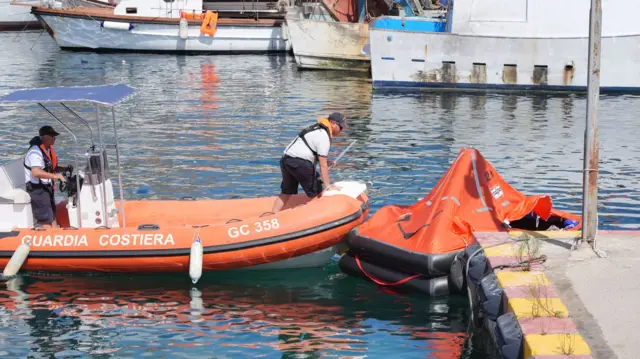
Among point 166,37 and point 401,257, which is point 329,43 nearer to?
point 166,37

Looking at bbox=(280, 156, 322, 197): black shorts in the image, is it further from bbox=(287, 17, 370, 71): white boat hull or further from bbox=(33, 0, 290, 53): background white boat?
bbox=(33, 0, 290, 53): background white boat

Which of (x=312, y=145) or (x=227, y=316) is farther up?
(x=312, y=145)

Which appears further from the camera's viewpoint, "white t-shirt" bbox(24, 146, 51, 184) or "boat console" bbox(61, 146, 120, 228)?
"boat console" bbox(61, 146, 120, 228)

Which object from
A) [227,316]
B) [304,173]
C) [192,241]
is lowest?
[227,316]

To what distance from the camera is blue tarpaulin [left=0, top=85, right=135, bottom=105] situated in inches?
440

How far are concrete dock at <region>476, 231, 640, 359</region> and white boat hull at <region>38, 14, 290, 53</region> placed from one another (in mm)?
29562

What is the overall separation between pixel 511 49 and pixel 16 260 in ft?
62.0

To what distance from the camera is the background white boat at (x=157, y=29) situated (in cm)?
3847

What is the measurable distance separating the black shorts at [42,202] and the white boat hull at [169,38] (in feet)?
90.3

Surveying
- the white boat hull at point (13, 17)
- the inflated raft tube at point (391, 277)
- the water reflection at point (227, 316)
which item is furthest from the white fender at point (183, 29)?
the inflated raft tube at point (391, 277)

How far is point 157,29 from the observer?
38.6m

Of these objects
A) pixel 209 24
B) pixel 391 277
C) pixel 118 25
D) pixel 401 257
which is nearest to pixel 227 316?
pixel 391 277

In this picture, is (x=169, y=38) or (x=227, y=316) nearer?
(x=227, y=316)

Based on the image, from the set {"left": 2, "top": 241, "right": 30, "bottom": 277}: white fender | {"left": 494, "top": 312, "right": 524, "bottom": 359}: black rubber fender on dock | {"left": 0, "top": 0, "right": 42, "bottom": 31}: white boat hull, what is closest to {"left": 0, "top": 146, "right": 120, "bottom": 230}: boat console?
{"left": 2, "top": 241, "right": 30, "bottom": 277}: white fender
